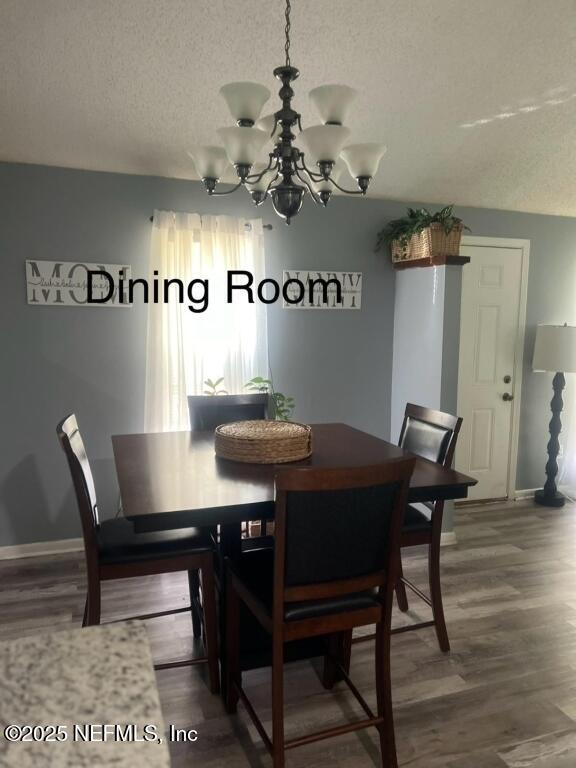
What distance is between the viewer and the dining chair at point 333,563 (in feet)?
5.15

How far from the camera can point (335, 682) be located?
2260 millimetres

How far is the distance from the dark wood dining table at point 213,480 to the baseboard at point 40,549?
1223 mm

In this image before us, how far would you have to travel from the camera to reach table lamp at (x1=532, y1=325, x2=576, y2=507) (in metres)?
4.17

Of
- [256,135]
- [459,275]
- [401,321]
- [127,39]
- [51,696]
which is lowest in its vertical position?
[51,696]

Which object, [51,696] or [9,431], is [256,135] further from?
[9,431]

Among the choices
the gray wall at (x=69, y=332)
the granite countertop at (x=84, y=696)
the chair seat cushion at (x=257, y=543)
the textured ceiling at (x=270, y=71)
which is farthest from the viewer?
the gray wall at (x=69, y=332)

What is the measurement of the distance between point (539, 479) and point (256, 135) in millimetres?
3970

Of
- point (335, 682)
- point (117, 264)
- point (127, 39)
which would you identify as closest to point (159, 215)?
point (117, 264)

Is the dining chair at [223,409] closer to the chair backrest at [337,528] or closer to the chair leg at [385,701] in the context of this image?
the chair leg at [385,701]

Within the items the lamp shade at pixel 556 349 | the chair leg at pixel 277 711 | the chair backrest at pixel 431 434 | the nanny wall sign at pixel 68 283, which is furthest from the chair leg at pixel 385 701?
the lamp shade at pixel 556 349

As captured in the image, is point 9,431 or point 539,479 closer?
point 9,431

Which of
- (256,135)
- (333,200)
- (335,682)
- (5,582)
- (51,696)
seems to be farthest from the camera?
(333,200)

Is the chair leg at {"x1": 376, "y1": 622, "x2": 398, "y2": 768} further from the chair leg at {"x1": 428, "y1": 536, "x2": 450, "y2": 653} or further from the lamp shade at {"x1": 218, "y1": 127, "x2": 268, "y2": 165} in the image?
the lamp shade at {"x1": 218, "y1": 127, "x2": 268, "y2": 165}

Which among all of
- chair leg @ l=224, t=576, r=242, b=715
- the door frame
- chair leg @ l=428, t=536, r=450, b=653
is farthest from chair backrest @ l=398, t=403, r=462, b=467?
the door frame
